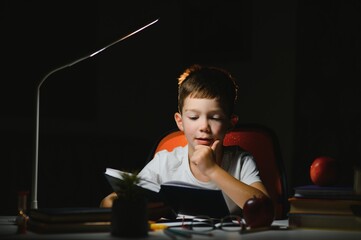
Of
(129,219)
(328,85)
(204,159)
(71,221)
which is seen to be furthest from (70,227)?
(328,85)

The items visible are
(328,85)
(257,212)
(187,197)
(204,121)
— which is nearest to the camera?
(257,212)

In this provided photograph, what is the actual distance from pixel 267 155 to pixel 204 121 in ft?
0.95

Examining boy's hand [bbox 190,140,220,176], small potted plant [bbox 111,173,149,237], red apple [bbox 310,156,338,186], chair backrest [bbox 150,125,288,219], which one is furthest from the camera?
chair backrest [bbox 150,125,288,219]

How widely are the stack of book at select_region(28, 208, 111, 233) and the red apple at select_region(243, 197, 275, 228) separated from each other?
13.1 inches

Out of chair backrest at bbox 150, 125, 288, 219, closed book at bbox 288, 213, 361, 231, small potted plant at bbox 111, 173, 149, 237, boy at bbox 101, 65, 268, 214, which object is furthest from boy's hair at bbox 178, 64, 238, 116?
small potted plant at bbox 111, 173, 149, 237

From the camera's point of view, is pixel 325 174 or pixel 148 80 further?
pixel 148 80

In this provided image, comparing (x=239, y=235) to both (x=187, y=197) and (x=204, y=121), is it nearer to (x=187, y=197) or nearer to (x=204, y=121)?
(x=187, y=197)

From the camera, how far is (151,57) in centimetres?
434

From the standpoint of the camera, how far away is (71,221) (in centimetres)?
134

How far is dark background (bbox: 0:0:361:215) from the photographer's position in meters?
3.37

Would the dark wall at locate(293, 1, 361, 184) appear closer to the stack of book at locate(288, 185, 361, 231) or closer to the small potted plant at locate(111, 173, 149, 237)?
the stack of book at locate(288, 185, 361, 231)

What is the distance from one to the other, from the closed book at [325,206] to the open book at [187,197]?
0.62ft

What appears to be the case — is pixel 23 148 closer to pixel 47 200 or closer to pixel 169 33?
pixel 47 200

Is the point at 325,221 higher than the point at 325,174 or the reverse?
the reverse
